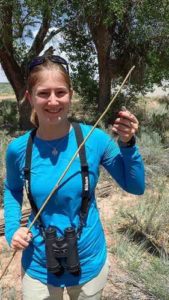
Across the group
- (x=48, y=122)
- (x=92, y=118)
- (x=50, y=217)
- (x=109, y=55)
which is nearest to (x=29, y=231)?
(x=50, y=217)

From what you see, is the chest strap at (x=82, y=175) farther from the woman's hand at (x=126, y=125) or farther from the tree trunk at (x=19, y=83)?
the tree trunk at (x=19, y=83)

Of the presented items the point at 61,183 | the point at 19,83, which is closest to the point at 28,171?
the point at 61,183

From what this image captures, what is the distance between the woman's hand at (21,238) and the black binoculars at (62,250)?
0.27 feet

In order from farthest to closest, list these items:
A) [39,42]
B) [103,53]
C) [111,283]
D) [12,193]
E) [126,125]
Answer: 1. [39,42]
2. [103,53]
3. [111,283]
4. [12,193]
5. [126,125]

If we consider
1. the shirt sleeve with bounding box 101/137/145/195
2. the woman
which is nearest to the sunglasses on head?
the woman

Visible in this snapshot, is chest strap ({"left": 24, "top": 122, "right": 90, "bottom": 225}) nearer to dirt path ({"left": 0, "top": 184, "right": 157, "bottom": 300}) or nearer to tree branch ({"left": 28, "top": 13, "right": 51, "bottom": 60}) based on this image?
dirt path ({"left": 0, "top": 184, "right": 157, "bottom": 300})

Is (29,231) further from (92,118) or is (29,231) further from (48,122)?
(92,118)

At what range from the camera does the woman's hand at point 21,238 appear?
2.02m

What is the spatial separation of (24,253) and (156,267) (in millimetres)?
1592

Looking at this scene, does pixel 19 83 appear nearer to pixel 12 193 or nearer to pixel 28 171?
pixel 12 193

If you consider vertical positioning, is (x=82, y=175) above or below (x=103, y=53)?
above

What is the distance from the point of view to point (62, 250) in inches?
80.8

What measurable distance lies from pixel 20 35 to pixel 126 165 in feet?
32.0

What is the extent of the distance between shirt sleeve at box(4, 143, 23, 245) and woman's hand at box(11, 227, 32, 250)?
0.34ft
